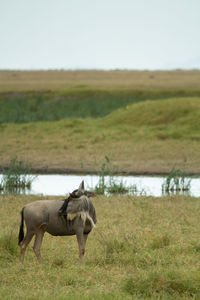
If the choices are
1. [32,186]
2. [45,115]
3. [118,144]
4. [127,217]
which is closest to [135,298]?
[127,217]

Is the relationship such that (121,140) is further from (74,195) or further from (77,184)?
(74,195)

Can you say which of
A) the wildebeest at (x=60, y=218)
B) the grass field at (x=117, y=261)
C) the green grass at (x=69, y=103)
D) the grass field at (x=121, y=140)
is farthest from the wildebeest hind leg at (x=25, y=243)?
the green grass at (x=69, y=103)

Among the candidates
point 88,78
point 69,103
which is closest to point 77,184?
point 69,103

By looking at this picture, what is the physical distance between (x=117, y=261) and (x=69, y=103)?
114ft

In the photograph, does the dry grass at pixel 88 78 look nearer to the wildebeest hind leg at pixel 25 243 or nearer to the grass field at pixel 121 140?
the grass field at pixel 121 140

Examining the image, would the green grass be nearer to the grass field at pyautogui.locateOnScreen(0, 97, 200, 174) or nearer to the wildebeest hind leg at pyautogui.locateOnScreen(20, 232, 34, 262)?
the grass field at pyautogui.locateOnScreen(0, 97, 200, 174)

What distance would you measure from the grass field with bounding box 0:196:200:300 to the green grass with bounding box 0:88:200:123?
20.7 m

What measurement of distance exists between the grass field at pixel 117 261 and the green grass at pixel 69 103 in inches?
813

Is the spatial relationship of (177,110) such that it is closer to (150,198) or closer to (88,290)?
(150,198)

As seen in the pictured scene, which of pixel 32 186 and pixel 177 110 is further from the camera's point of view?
pixel 177 110

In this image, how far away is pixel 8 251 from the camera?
875 centimetres

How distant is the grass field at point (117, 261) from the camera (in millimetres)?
6867

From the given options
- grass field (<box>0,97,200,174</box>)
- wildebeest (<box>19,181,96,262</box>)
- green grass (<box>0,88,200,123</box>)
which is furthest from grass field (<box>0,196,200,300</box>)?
green grass (<box>0,88,200,123</box>)

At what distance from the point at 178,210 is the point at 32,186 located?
17.1ft
